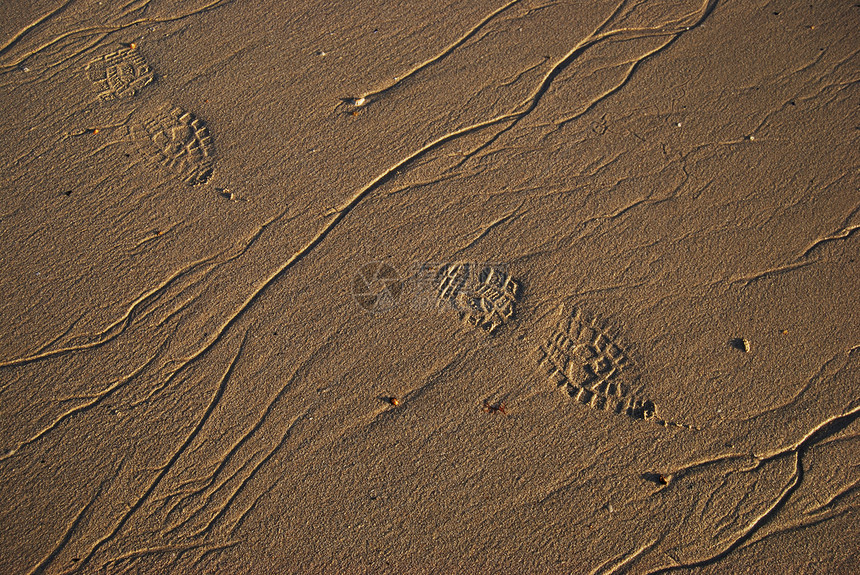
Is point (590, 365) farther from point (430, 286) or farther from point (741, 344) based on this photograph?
point (430, 286)

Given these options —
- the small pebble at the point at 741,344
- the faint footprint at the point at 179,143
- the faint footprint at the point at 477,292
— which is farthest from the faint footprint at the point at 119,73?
the small pebble at the point at 741,344

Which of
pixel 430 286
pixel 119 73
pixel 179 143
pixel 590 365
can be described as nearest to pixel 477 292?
pixel 430 286

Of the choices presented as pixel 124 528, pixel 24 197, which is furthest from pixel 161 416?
pixel 24 197

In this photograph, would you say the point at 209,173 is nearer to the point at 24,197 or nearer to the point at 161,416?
the point at 24,197

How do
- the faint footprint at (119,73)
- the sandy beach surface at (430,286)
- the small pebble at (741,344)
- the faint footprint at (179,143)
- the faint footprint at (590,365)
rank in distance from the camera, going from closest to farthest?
the sandy beach surface at (430,286)
the faint footprint at (590,365)
the small pebble at (741,344)
the faint footprint at (179,143)
the faint footprint at (119,73)

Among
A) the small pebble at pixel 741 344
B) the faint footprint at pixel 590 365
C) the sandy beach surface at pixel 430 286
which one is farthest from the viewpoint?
the small pebble at pixel 741 344

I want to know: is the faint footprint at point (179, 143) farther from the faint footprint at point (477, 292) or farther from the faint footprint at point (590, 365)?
the faint footprint at point (590, 365)
